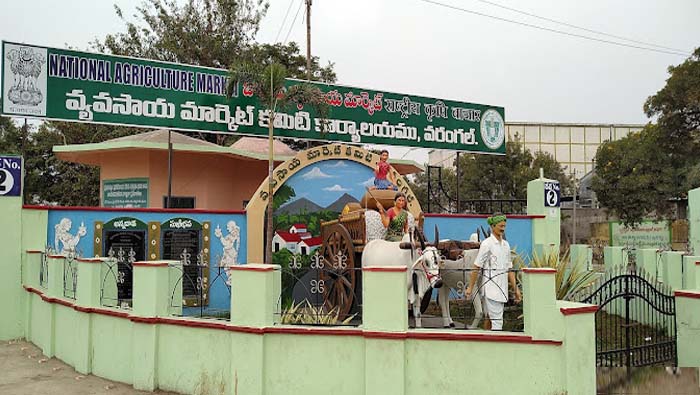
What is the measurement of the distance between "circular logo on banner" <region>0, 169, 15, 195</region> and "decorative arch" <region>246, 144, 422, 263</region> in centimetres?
461

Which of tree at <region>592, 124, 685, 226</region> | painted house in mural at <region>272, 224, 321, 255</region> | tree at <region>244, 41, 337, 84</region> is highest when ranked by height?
tree at <region>244, 41, 337, 84</region>

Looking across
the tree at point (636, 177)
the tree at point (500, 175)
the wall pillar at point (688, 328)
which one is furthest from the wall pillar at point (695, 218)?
the tree at point (500, 175)

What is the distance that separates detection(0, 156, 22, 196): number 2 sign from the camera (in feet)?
38.5

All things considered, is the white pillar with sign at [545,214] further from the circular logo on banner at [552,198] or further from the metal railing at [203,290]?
the metal railing at [203,290]

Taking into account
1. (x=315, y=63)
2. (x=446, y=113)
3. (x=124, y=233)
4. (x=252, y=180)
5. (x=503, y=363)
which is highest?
(x=315, y=63)

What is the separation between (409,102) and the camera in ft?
57.6

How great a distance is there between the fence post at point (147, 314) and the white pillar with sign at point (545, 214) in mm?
11068

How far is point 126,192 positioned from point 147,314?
9.69 m

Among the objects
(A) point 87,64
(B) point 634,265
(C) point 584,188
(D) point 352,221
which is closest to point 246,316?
(D) point 352,221

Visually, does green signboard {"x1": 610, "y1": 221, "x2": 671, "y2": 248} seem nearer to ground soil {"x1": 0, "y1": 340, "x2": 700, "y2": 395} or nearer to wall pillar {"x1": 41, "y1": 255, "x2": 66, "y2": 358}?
ground soil {"x1": 0, "y1": 340, "x2": 700, "y2": 395}

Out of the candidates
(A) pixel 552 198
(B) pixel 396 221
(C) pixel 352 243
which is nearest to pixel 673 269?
(A) pixel 552 198

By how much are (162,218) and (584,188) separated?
46361mm

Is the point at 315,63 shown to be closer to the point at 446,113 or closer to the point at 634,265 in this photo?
the point at 446,113

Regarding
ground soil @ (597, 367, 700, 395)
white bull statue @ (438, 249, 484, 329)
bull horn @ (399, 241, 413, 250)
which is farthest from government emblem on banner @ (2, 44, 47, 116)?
ground soil @ (597, 367, 700, 395)
